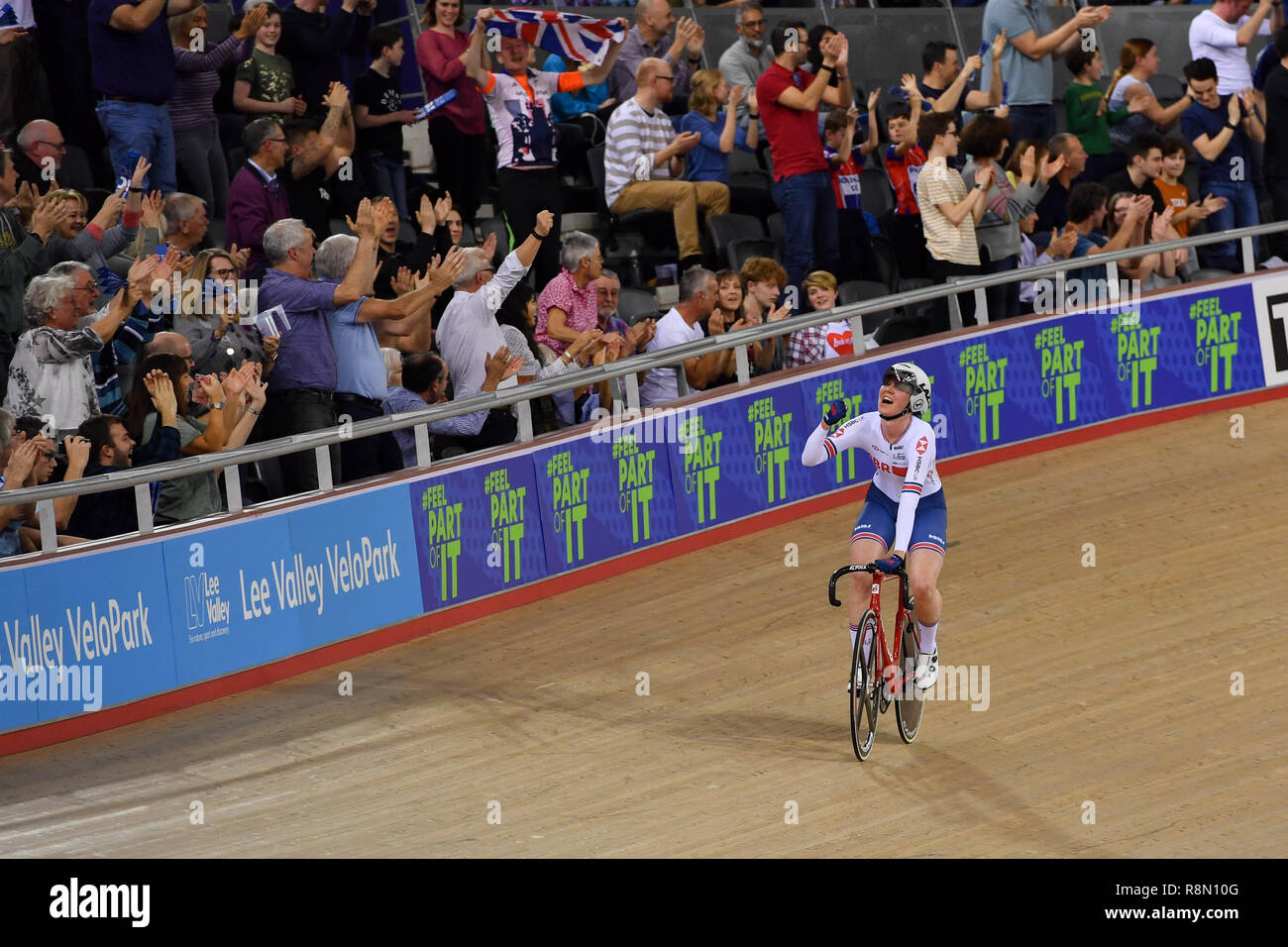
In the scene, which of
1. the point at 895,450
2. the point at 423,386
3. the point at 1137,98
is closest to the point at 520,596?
the point at 423,386

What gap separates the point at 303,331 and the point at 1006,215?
5661 millimetres

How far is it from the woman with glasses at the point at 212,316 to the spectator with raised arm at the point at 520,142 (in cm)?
286

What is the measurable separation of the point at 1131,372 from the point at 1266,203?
8.36ft

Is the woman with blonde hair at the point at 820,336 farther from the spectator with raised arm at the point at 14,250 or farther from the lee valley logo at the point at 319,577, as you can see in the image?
the spectator with raised arm at the point at 14,250

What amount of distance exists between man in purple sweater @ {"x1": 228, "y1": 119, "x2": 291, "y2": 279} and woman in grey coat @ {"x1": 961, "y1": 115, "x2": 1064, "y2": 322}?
489 centimetres

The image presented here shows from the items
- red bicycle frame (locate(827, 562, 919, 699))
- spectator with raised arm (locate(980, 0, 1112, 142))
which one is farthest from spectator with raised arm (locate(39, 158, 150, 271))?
spectator with raised arm (locate(980, 0, 1112, 142))

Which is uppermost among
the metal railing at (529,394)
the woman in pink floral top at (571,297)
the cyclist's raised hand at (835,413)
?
the woman in pink floral top at (571,297)

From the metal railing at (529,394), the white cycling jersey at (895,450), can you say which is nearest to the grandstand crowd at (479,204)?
the metal railing at (529,394)

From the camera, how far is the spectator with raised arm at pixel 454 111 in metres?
11.6

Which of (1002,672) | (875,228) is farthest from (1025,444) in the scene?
(1002,672)

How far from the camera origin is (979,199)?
1226 cm

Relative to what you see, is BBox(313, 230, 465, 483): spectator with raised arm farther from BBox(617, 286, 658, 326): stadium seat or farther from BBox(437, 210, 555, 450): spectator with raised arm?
BBox(617, 286, 658, 326): stadium seat

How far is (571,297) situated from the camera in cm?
1066
